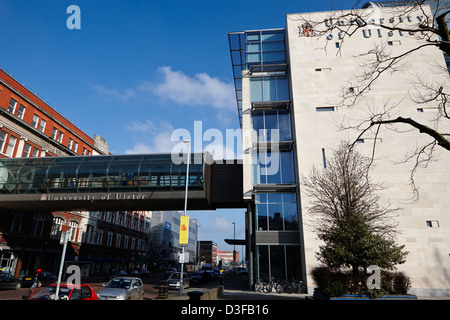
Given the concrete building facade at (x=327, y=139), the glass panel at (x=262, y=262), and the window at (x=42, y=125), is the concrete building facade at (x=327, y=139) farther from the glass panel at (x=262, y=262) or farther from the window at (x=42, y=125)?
the window at (x=42, y=125)

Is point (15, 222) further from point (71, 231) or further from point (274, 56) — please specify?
point (274, 56)

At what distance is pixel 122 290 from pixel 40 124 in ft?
109

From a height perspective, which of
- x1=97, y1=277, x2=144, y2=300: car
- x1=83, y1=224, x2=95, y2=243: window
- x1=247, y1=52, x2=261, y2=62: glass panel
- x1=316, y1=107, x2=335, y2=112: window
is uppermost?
x1=247, y1=52, x2=261, y2=62: glass panel

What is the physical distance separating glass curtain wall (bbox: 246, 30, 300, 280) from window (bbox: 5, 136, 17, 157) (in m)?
29.5

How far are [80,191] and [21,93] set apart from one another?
17307 mm

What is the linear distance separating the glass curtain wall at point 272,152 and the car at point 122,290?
36.4 ft

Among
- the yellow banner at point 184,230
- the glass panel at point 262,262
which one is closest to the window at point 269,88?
the yellow banner at point 184,230

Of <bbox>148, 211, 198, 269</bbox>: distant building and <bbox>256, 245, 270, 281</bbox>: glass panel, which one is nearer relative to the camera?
<bbox>256, 245, 270, 281</bbox>: glass panel

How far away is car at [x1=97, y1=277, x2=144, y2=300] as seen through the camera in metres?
14.2

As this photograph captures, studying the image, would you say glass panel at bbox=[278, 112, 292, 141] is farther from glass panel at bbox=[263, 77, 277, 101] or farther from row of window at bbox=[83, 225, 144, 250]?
row of window at bbox=[83, 225, 144, 250]

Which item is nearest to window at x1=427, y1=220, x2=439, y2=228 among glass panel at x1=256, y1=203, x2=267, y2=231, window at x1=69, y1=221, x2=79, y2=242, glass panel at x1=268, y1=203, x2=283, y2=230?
glass panel at x1=268, y1=203, x2=283, y2=230

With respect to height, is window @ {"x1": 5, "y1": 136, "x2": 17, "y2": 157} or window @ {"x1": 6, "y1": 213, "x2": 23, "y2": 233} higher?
window @ {"x1": 5, "y1": 136, "x2": 17, "y2": 157}

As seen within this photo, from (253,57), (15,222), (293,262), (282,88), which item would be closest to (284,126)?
(282,88)

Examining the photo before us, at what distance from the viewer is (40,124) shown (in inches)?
1501
